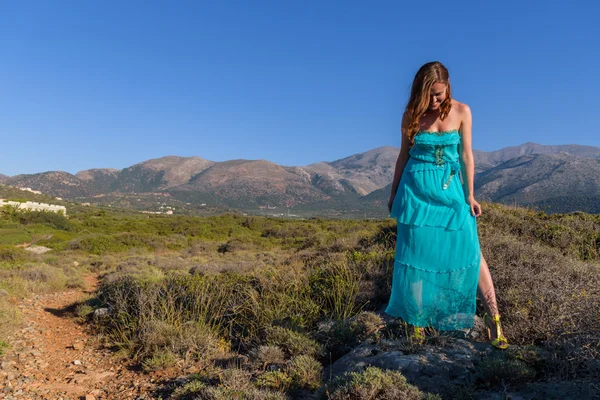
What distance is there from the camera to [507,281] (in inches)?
149

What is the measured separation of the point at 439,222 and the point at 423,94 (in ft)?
3.16

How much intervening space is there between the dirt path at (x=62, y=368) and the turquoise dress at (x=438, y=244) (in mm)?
2318

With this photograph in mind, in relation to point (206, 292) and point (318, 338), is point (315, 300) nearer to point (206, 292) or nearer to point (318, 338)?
point (318, 338)

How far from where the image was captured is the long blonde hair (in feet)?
9.38

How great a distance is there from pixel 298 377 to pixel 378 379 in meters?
0.80

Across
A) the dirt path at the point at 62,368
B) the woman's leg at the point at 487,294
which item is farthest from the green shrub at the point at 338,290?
the dirt path at the point at 62,368

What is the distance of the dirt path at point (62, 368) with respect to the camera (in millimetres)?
3273

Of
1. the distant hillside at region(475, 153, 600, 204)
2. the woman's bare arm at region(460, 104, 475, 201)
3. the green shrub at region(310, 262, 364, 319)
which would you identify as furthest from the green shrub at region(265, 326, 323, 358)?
the distant hillside at region(475, 153, 600, 204)

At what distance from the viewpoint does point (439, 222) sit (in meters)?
2.90

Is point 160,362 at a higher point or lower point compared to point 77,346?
higher

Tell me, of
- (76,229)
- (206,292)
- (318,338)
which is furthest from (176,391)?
(76,229)

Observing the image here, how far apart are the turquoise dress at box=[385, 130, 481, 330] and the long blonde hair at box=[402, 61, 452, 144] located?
0.34 feet

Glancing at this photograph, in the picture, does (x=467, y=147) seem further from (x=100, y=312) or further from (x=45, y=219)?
(x=45, y=219)


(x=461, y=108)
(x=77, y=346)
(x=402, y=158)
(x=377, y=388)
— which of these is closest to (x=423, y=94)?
(x=461, y=108)
